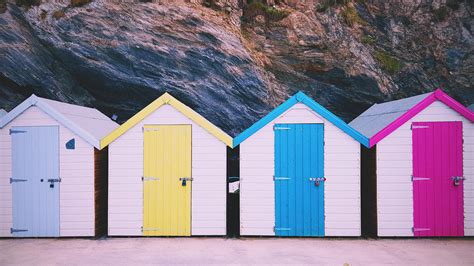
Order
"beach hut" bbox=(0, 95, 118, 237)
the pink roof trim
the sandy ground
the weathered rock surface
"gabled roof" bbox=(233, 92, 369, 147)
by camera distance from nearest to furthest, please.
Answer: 1. the sandy ground
2. the pink roof trim
3. "gabled roof" bbox=(233, 92, 369, 147)
4. "beach hut" bbox=(0, 95, 118, 237)
5. the weathered rock surface

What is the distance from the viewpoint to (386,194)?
33.3 feet

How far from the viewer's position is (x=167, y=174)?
1031cm

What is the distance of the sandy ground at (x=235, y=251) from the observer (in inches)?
326

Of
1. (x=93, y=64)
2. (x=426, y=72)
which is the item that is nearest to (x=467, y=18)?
(x=426, y=72)

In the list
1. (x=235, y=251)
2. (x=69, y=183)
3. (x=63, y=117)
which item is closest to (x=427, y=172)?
(x=235, y=251)

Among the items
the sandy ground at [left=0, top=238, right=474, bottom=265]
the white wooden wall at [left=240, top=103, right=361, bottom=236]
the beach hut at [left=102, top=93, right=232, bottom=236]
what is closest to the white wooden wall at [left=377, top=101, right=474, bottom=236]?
the sandy ground at [left=0, top=238, right=474, bottom=265]

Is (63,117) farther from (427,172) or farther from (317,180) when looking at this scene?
(427,172)

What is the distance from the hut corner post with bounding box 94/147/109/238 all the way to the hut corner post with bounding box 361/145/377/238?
22.5ft

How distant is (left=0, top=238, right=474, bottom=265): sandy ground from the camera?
27.1 ft

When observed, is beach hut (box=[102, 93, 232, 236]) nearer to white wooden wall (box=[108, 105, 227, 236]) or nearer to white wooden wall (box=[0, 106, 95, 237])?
white wooden wall (box=[108, 105, 227, 236])

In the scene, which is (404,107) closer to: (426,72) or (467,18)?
(426,72)

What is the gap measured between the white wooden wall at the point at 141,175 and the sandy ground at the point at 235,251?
414 millimetres

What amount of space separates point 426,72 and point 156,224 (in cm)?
1439

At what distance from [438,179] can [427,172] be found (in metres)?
0.31
